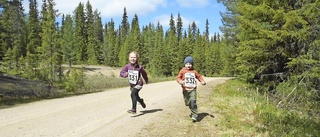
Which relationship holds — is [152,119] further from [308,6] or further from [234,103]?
[308,6]

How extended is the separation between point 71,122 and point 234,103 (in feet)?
20.9

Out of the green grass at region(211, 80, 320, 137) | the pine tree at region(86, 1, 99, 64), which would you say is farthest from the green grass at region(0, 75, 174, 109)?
the pine tree at region(86, 1, 99, 64)

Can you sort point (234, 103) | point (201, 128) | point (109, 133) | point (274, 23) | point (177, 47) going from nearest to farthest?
1. point (109, 133)
2. point (201, 128)
3. point (234, 103)
4. point (274, 23)
5. point (177, 47)

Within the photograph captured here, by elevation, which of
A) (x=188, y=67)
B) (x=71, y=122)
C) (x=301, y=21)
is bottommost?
(x=71, y=122)

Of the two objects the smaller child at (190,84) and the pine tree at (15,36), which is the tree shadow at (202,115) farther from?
the pine tree at (15,36)

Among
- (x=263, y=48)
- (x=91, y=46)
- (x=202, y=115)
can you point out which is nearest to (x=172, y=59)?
(x=91, y=46)

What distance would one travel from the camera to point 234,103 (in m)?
11.5

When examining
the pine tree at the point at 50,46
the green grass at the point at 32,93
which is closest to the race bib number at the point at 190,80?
the green grass at the point at 32,93

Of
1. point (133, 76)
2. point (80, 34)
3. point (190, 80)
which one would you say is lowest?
point (190, 80)

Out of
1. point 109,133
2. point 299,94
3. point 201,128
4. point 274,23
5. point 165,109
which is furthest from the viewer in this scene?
point 274,23

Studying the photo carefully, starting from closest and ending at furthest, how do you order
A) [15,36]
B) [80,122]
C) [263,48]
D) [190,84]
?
[80,122] < [190,84] < [263,48] < [15,36]

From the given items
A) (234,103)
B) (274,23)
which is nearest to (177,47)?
(274,23)

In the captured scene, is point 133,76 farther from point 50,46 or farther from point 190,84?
point 50,46

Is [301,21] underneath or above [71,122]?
above
